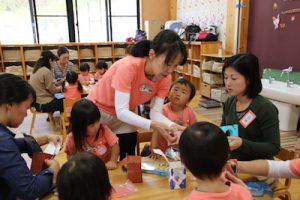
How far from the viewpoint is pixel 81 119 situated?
167 centimetres

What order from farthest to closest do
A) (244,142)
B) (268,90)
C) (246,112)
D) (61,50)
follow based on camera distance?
(61,50) → (268,90) → (246,112) → (244,142)

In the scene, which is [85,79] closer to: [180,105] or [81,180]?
[180,105]

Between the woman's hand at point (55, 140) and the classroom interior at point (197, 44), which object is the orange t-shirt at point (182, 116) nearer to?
the classroom interior at point (197, 44)

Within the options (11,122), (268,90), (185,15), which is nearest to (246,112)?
(11,122)

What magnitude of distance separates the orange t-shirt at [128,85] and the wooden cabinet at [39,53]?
572 cm

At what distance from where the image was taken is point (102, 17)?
819 centimetres

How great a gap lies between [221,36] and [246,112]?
201 inches

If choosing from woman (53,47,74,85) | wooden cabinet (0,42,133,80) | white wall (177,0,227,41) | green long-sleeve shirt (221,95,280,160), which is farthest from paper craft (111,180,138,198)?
wooden cabinet (0,42,133,80)

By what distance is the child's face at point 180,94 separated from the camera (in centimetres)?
222

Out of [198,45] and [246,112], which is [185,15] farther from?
[246,112]

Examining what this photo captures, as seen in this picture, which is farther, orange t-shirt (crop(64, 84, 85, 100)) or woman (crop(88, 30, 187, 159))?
orange t-shirt (crop(64, 84, 85, 100))

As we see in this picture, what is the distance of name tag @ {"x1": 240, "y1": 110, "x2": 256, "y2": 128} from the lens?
5.33 feet

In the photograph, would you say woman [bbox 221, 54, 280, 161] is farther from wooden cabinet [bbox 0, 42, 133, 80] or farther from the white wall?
wooden cabinet [bbox 0, 42, 133, 80]

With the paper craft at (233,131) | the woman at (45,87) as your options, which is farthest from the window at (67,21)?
the paper craft at (233,131)
